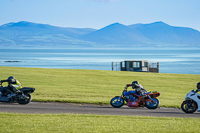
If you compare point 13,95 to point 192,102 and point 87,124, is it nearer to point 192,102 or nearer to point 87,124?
point 87,124

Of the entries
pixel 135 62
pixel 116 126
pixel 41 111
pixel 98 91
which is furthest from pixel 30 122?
pixel 135 62

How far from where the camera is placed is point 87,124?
39.7 ft

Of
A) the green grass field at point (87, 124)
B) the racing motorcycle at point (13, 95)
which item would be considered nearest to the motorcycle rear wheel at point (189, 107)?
the green grass field at point (87, 124)

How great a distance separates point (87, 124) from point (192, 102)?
6.62 m

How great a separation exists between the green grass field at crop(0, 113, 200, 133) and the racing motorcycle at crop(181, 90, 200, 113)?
9.75 feet

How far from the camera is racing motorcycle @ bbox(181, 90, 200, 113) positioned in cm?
1650

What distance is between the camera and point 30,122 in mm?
12133

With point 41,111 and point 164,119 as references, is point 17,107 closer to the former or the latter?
point 41,111

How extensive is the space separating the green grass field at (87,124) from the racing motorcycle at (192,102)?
2.97 m

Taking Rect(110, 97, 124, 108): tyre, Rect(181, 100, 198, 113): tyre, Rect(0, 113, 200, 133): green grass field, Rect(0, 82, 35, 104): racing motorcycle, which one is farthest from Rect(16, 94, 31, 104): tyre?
Rect(181, 100, 198, 113): tyre

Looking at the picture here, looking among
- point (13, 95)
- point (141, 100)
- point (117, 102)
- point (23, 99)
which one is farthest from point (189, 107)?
point (13, 95)

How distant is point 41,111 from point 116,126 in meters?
5.30

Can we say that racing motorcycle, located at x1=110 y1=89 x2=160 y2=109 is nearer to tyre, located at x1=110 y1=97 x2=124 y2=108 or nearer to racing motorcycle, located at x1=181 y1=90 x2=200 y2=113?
tyre, located at x1=110 y1=97 x2=124 y2=108

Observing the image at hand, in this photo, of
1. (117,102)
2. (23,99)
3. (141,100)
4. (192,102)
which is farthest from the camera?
(117,102)
